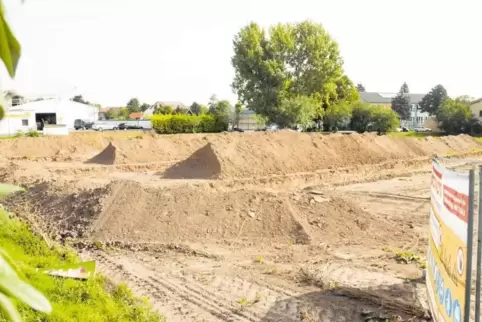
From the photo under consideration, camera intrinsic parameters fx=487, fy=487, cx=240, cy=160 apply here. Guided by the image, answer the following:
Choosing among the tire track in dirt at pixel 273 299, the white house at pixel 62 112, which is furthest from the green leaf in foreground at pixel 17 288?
the white house at pixel 62 112

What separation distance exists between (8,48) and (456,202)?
5.17 metres

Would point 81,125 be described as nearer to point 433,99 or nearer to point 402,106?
point 402,106

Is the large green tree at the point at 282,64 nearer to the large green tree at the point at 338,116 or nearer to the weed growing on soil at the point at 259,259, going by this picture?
the large green tree at the point at 338,116

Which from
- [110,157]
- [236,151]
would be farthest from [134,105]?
[236,151]

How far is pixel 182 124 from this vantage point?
47438mm

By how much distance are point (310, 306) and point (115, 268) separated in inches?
187

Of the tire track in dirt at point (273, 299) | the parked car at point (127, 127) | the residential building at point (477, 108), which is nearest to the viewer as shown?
the tire track in dirt at point (273, 299)

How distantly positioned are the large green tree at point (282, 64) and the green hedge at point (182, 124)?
174 inches

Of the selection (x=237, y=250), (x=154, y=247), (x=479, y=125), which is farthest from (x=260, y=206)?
(x=479, y=125)

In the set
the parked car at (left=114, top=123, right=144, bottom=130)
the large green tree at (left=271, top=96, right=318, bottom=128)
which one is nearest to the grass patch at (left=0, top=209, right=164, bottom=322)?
the large green tree at (left=271, top=96, right=318, bottom=128)

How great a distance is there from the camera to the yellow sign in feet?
15.5

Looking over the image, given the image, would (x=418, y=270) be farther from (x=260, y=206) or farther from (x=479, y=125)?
(x=479, y=125)

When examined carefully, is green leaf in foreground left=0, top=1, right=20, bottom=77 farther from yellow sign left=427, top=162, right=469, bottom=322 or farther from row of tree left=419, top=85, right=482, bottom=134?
row of tree left=419, top=85, right=482, bottom=134

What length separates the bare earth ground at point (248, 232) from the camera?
29.9 feet
